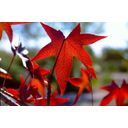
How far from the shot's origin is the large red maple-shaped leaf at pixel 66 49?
0.24 metres

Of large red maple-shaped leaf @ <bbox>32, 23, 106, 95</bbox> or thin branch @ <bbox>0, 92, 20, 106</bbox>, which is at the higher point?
large red maple-shaped leaf @ <bbox>32, 23, 106, 95</bbox>

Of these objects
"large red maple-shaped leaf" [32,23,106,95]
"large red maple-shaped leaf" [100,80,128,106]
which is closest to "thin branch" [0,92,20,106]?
"large red maple-shaped leaf" [32,23,106,95]

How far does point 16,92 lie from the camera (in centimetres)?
33

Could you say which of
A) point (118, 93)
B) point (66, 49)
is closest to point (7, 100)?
point (66, 49)

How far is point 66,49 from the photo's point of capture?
250 mm

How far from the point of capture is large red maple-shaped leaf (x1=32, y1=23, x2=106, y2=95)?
236mm

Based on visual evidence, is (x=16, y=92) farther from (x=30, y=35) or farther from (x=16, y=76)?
(x=30, y=35)

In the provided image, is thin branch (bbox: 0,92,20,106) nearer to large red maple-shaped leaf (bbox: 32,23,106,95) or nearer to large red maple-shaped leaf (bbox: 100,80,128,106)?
large red maple-shaped leaf (bbox: 32,23,106,95)

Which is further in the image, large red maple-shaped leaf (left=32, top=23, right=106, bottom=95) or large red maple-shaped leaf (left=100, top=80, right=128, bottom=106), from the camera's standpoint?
large red maple-shaped leaf (left=100, top=80, right=128, bottom=106)

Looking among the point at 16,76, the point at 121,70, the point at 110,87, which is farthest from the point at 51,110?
the point at 121,70

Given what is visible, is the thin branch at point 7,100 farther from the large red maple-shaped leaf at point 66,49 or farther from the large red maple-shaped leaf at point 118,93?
the large red maple-shaped leaf at point 118,93

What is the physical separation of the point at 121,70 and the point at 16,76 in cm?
855

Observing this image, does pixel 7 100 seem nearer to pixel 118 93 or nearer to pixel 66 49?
pixel 66 49

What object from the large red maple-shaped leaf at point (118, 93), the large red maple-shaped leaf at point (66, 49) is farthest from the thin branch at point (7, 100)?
the large red maple-shaped leaf at point (118, 93)
